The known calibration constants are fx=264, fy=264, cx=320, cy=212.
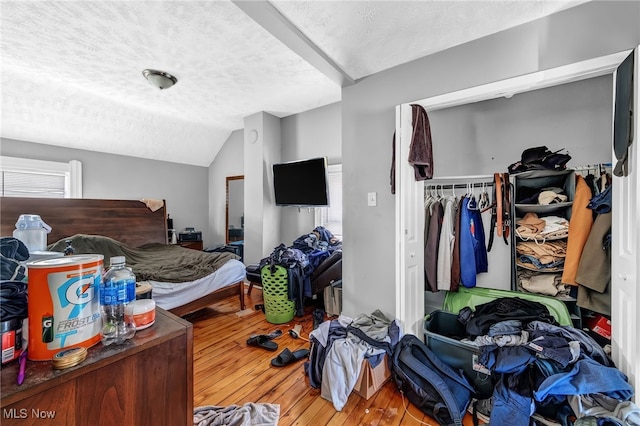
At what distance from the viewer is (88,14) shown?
5.98 ft

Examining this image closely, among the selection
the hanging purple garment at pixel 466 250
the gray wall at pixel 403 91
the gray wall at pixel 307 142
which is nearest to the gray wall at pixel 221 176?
the gray wall at pixel 307 142

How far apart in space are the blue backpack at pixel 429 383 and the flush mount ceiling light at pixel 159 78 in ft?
10.5

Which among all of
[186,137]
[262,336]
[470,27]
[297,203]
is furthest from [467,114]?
[186,137]

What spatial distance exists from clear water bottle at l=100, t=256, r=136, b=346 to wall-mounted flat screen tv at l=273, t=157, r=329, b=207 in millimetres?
2574

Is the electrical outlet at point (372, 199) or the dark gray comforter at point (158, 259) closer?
the electrical outlet at point (372, 199)

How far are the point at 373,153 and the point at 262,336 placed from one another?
1.95 metres

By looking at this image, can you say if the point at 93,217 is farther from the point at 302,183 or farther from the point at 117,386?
the point at 117,386

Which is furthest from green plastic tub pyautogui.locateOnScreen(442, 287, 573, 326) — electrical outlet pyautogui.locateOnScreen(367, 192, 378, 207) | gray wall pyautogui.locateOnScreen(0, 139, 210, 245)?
gray wall pyautogui.locateOnScreen(0, 139, 210, 245)

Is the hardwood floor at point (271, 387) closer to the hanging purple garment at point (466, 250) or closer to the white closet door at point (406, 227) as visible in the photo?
the white closet door at point (406, 227)

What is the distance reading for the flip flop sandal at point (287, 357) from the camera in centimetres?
207

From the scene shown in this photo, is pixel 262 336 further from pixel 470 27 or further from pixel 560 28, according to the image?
pixel 560 28
